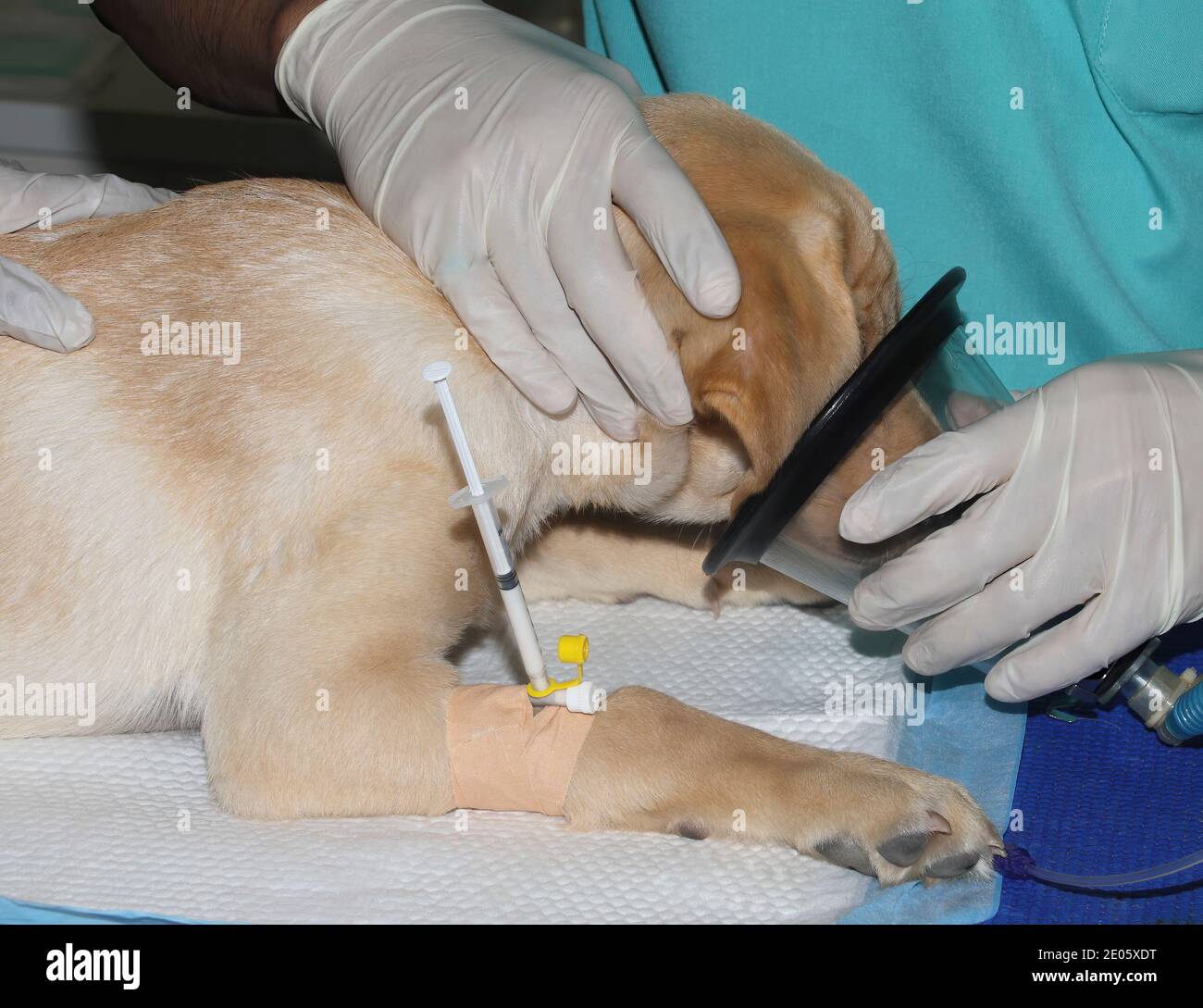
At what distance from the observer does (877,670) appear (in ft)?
7.25

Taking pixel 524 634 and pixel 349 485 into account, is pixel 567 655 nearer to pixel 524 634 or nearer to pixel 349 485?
pixel 524 634

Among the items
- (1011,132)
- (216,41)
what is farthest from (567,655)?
(216,41)

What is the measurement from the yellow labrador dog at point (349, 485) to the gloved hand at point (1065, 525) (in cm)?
15

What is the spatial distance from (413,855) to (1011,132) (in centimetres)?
189

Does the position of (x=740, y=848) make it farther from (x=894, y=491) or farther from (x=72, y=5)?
(x=72, y=5)

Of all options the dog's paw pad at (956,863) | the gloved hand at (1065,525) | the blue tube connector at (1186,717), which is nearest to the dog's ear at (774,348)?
the gloved hand at (1065,525)

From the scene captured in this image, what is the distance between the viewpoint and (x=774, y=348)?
1766mm

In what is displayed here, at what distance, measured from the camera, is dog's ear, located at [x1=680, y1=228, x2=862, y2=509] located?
1752 millimetres

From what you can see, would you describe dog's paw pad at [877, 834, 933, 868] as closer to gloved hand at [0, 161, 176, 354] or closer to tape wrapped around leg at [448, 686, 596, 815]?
tape wrapped around leg at [448, 686, 596, 815]

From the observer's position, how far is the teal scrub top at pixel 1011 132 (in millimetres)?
2352

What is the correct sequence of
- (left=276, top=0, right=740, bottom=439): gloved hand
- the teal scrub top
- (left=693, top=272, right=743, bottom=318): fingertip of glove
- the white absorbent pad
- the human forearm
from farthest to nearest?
the human forearm < the teal scrub top < (left=276, top=0, right=740, bottom=439): gloved hand < (left=693, top=272, right=743, bottom=318): fingertip of glove < the white absorbent pad

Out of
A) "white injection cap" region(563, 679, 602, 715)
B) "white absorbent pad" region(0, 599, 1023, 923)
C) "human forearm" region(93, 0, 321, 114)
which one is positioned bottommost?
"white absorbent pad" region(0, 599, 1023, 923)

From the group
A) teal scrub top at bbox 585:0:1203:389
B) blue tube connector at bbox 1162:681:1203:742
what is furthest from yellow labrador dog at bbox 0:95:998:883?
teal scrub top at bbox 585:0:1203:389

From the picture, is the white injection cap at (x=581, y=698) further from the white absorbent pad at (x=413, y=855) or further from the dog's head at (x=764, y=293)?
the dog's head at (x=764, y=293)
